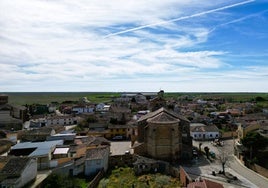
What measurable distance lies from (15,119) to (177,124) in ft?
141

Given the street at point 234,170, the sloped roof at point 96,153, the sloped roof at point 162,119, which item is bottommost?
the street at point 234,170

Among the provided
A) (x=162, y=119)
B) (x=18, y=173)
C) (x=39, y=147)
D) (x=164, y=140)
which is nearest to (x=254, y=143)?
(x=164, y=140)

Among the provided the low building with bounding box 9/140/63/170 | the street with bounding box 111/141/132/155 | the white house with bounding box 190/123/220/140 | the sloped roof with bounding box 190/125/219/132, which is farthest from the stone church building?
the sloped roof with bounding box 190/125/219/132

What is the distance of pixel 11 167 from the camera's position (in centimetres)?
2520

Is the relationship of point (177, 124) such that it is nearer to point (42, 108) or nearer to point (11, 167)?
point (11, 167)

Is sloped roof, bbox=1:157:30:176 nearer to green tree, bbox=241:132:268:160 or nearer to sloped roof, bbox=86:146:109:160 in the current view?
sloped roof, bbox=86:146:109:160

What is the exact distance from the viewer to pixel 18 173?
24391mm

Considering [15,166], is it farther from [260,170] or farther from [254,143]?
[254,143]

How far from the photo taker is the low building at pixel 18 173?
23647 millimetres

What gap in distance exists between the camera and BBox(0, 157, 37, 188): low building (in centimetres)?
2365

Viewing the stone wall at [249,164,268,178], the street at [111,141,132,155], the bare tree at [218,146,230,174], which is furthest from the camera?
the street at [111,141,132,155]

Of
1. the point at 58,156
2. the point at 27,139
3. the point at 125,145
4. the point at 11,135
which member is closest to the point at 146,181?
the point at 58,156

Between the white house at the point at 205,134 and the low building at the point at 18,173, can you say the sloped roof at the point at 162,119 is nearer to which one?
the low building at the point at 18,173

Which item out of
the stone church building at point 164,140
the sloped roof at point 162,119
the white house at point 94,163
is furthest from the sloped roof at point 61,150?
the sloped roof at point 162,119
